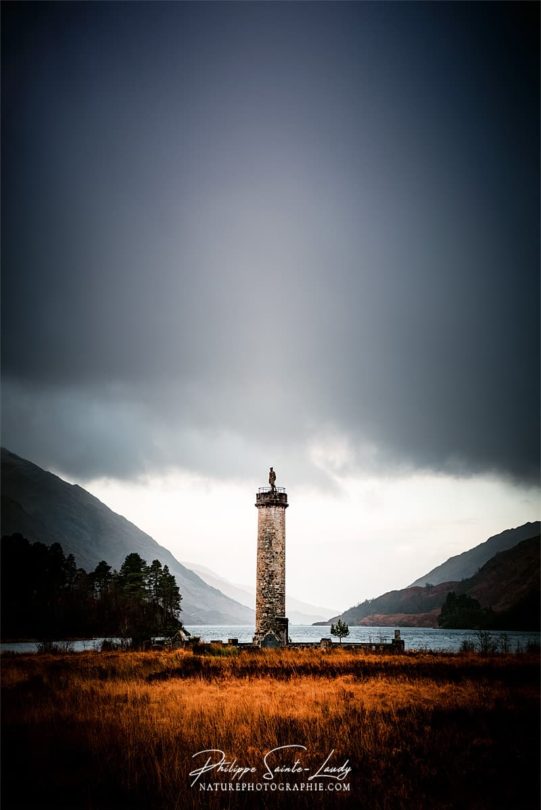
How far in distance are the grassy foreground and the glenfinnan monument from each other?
18.2 meters

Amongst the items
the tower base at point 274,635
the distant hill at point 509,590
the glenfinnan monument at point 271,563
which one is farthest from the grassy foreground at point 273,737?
the distant hill at point 509,590

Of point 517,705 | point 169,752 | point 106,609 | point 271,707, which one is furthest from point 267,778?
point 106,609

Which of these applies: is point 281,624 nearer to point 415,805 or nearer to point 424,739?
point 424,739

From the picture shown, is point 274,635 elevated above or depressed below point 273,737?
below

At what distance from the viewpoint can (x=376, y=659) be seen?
2473 centimetres

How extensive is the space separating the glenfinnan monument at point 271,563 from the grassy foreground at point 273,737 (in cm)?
1816

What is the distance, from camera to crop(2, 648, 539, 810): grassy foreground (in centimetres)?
789

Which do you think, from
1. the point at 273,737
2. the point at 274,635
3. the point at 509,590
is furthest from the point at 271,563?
the point at 509,590

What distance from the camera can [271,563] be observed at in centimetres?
3684

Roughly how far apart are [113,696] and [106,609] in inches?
2655
